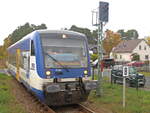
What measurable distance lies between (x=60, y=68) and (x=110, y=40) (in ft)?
210

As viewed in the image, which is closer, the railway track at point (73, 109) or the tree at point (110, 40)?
the railway track at point (73, 109)

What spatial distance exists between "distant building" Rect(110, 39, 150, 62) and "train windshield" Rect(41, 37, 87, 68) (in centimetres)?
4847

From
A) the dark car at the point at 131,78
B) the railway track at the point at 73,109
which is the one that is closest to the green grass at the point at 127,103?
the railway track at the point at 73,109

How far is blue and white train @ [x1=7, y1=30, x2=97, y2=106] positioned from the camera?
27.7 feet

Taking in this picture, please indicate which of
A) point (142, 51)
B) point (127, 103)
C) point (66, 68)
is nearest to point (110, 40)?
point (142, 51)

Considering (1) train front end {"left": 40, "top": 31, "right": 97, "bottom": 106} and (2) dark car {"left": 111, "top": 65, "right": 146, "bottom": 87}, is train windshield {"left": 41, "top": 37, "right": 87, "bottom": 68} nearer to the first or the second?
(1) train front end {"left": 40, "top": 31, "right": 97, "bottom": 106}

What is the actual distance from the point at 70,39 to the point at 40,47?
133 centimetres

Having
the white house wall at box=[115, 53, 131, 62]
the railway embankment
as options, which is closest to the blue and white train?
the railway embankment

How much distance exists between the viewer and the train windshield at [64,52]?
8797 millimetres

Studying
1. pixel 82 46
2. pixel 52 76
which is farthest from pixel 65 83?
pixel 82 46

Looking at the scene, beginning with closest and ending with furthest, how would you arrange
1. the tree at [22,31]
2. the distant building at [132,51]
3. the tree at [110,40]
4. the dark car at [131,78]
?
the dark car at [131,78] → the distant building at [132,51] → the tree at [110,40] → the tree at [22,31]

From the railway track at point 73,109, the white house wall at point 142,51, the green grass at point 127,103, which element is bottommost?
the railway track at point 73,109

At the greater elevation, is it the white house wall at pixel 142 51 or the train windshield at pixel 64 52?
the white house wall at pixel 142 51

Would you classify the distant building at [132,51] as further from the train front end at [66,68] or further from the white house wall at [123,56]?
the train front end at [66,68]
